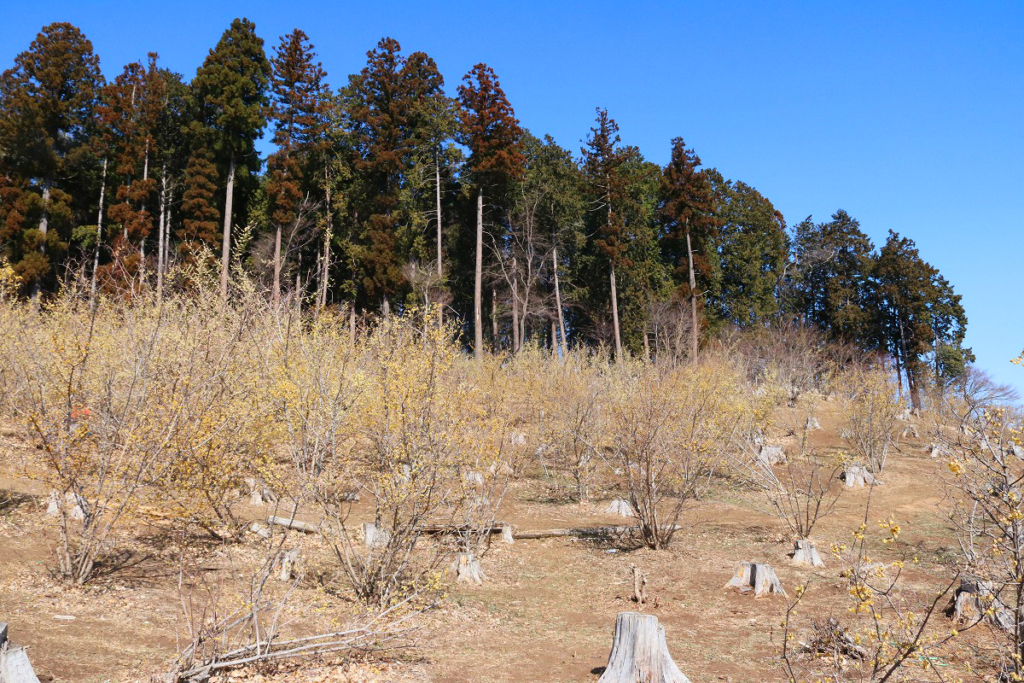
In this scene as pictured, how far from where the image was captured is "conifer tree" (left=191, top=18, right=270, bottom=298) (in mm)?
26359

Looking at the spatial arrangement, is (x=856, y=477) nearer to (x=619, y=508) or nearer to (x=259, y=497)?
(x=619, y=508)

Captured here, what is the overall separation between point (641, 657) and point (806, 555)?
551cm

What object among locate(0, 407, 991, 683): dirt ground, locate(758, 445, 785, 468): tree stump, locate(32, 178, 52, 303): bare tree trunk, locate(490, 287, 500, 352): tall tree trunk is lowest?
locate(0, 407, 991, 683): dirt ground

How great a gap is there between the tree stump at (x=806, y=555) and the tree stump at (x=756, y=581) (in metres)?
1.20

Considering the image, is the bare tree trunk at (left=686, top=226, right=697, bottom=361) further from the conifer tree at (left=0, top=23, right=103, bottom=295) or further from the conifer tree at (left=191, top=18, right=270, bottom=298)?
the conifer tree at (left=0, top=23, right=103, bottom=295)

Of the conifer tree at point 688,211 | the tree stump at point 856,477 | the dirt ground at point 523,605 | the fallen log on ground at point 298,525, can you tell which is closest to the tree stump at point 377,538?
the dirt ground at point 523,605

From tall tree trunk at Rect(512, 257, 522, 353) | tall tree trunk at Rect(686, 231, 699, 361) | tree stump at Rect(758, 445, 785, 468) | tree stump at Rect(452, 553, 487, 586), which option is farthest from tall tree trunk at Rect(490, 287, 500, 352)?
tree stump at Rect(452, 553, 487, 586)

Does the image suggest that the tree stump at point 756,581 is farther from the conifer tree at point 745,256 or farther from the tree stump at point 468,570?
the conifer tree at point 745,256

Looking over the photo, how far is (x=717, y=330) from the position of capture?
117ft

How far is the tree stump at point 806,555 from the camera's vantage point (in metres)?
10.1

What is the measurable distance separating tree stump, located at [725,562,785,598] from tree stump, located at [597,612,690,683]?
12.0ft

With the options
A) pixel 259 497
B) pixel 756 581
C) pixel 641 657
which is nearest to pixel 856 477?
pixel 756 581

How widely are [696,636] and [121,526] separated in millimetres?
7046

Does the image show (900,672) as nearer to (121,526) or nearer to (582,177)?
(121,526)
